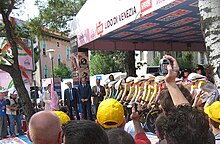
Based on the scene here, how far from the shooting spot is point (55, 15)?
57.2ft

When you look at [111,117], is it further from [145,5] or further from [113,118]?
[145,5]

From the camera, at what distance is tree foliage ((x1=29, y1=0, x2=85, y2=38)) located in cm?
1480

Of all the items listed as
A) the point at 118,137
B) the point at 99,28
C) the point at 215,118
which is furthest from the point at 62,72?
the point at 118,137

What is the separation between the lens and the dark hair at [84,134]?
1.98 m

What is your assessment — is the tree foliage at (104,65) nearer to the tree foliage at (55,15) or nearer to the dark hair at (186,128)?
the tree foliage at (55,15)

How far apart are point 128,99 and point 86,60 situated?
309 cm

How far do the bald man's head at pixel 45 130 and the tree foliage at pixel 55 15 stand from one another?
12.5 metres

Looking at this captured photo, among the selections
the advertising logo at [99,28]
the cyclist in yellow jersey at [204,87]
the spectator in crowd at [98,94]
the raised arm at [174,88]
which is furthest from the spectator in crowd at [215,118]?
the spectator in crowd at [98,94]

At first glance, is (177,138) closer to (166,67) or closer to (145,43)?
(166,67)

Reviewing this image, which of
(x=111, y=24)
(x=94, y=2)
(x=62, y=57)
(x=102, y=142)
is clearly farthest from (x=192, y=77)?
(x=62, y=57)

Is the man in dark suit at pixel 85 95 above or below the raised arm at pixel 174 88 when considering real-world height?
below

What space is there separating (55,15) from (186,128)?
53.3ft

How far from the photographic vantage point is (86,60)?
44.1ft

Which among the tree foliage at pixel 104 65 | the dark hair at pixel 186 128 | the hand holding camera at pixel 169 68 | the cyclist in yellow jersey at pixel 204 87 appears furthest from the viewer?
the tree foliage at pixel 104 65
